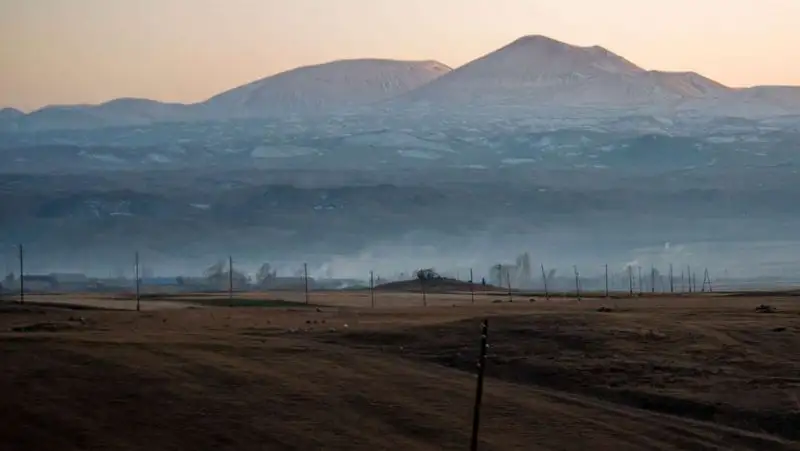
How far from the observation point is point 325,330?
4931 cm

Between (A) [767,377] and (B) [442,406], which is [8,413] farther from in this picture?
(A) [767,377]

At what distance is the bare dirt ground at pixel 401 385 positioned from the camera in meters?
32.8

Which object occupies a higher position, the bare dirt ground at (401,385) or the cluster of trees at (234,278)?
the cluster of trees at (234,278)

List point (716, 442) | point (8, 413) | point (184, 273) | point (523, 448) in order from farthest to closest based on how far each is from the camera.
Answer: point (184, 273) → point (716, 442) → point (523, 448) → point (8, 413)

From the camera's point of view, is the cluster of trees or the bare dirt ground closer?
the bare dirt ground

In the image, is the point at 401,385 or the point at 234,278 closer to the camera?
the point at 401,385

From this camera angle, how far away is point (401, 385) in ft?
125

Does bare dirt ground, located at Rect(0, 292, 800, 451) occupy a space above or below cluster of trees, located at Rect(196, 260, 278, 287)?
below

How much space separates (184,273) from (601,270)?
5959 centimetres

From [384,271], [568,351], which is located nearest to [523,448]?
[568,351]

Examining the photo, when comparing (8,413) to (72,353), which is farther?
(72,353)

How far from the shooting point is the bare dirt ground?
3275cm

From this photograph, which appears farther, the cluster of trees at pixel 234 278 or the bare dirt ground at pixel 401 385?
the cluster of trees at pixel 234 278

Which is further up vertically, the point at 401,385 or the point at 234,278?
the point at 234,278
